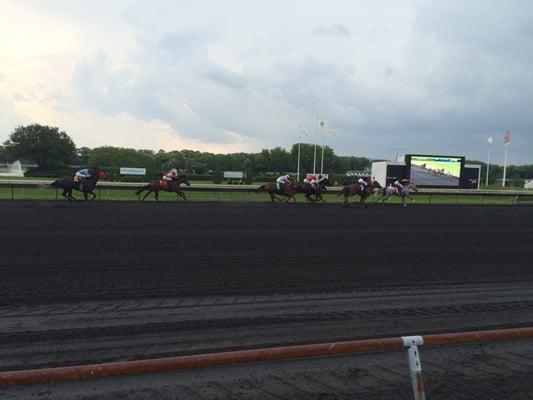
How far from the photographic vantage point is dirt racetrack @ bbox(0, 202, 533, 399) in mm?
4207

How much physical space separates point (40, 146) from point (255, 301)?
78.8 m

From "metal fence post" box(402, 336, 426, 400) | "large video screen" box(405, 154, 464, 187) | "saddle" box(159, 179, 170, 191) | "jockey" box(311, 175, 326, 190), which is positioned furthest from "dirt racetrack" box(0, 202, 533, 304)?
"large video screen" box(405, 154, 464, 187)

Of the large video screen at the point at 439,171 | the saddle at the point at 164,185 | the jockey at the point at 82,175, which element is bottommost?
the saddle at the point at 164,185

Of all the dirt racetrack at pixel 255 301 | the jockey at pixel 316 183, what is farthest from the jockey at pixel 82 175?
the jockey at pixel 316 183

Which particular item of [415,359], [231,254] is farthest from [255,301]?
[415,359]

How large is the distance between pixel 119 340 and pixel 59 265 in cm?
396

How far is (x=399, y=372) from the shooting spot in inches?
174

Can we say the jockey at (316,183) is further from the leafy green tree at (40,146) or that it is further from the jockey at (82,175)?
the leafy green tree at (40,146)

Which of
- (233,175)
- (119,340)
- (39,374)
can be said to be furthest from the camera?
(233,175)

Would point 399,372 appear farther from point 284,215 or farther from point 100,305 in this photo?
point 284,215

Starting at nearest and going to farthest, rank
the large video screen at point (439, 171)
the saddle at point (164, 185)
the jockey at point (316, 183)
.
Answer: the saddle at point (164, 185)
the jockey at point (316, 183)
the large video screen at point (439, 171)

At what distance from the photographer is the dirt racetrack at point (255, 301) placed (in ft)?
13.8

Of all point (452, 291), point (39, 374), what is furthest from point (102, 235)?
point (39, 374)

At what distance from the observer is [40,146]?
76.5 meters
